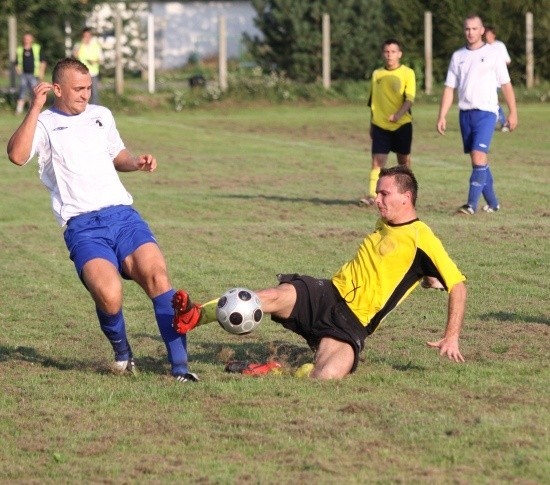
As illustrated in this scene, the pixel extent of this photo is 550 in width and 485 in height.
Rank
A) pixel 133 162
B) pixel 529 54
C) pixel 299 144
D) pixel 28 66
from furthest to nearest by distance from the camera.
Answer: pixel 529 54, pixel 28 66, pixel 299 144, pixel 133 162

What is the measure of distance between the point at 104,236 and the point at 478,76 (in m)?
8.53

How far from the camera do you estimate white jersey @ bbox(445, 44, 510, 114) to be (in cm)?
1558

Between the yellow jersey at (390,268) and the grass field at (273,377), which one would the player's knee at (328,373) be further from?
the yellow jersey at (390,268)

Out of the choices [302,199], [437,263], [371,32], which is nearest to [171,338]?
[437,263]

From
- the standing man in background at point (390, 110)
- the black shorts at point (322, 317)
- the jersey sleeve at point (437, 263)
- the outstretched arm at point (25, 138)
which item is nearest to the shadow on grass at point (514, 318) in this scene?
the jersey sleeve at point (437, 263)

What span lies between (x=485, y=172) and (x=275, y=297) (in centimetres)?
801

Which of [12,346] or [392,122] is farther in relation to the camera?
[392,122]

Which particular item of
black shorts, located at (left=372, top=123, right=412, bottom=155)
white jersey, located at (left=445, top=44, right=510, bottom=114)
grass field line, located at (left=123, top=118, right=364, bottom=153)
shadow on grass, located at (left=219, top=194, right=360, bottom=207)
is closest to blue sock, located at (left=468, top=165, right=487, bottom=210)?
white jersey, located at (left=445, top=44, right=510, bottom=114)

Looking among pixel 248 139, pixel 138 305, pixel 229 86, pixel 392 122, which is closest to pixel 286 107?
pixel 229 86

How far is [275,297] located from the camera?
7918 millimetres

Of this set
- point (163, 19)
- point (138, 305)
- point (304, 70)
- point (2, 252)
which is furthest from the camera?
point (163, 19)

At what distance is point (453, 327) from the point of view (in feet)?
24.6

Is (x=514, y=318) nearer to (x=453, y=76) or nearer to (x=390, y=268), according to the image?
(x=390, y=268)

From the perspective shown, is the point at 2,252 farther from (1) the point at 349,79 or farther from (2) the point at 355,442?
(1) the point at 349,79
